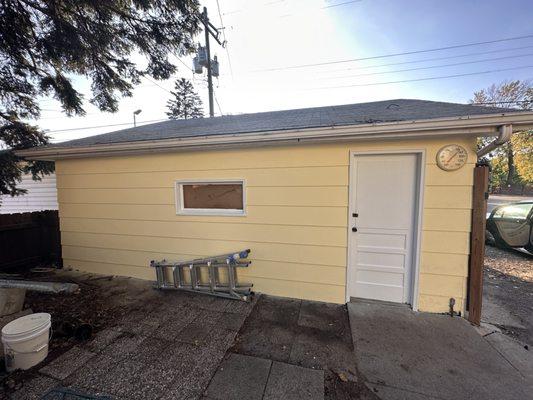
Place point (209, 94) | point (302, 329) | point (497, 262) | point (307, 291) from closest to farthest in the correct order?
point (302, 329) → point (307, 291) → point (497, 262) → point (209, 94)

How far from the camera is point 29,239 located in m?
4.76

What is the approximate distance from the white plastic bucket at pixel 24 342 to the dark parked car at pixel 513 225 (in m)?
9.18

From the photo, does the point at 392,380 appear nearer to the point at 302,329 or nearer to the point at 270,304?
the point at 302,329

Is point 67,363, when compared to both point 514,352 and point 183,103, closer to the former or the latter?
point 514,352

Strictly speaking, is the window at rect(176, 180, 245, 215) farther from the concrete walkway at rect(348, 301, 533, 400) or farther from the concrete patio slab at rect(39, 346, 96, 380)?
the concrete walkway at rect(348, 301, 533, 400)

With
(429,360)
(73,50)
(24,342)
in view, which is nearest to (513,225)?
(429,360)

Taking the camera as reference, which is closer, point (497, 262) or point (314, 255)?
point (314, 255)

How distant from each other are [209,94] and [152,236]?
23.3ft

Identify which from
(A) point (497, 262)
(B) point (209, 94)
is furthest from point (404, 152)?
(B) point (209, 94)

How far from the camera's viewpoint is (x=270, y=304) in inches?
129

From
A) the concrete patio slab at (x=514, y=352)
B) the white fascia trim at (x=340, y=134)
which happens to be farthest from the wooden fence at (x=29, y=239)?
the concrete patio slab at (x=514, y=352)

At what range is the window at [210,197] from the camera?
364 centimetres

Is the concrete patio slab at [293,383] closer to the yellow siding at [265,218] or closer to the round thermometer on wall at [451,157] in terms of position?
the yellow siding at [265,218]

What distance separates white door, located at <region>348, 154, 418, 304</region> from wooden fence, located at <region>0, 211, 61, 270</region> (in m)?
6.22
